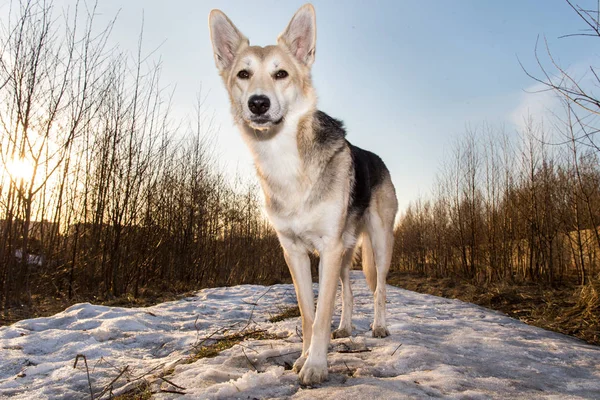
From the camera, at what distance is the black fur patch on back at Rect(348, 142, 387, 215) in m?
3.17

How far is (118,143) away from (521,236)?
36.4 ft

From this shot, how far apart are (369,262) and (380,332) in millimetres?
698

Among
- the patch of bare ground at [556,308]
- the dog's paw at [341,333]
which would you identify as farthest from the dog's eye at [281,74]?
the patch of bare ground at [556,308]

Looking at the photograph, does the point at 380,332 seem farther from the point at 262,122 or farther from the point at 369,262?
the point at 262,122

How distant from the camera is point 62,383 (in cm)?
249

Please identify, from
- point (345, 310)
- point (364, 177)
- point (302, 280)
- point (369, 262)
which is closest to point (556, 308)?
point (369, 262)

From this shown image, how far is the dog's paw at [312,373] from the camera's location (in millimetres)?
2142

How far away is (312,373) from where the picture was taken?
2.16 m

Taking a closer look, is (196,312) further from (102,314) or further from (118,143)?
(118,143)

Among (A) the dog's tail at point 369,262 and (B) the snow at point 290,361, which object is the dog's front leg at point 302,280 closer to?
(B) the snow at point 290,361

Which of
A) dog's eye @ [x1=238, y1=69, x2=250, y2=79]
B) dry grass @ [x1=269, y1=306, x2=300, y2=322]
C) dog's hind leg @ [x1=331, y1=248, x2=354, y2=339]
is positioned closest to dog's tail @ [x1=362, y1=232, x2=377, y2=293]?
dog's hind leg @ [x1=331, y1=248, x2=354, y2=339]

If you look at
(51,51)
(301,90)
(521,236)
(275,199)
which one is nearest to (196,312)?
(275,199)

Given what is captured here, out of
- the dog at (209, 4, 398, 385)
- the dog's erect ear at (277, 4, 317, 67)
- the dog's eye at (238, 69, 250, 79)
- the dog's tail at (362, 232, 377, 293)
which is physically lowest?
the dog's tail at (362, 232, 377, 293)

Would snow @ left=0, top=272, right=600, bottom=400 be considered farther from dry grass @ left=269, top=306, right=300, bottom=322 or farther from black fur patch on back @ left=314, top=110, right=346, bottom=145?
black fur patch on back @ left=314, top=110, right=346, bottom=145
